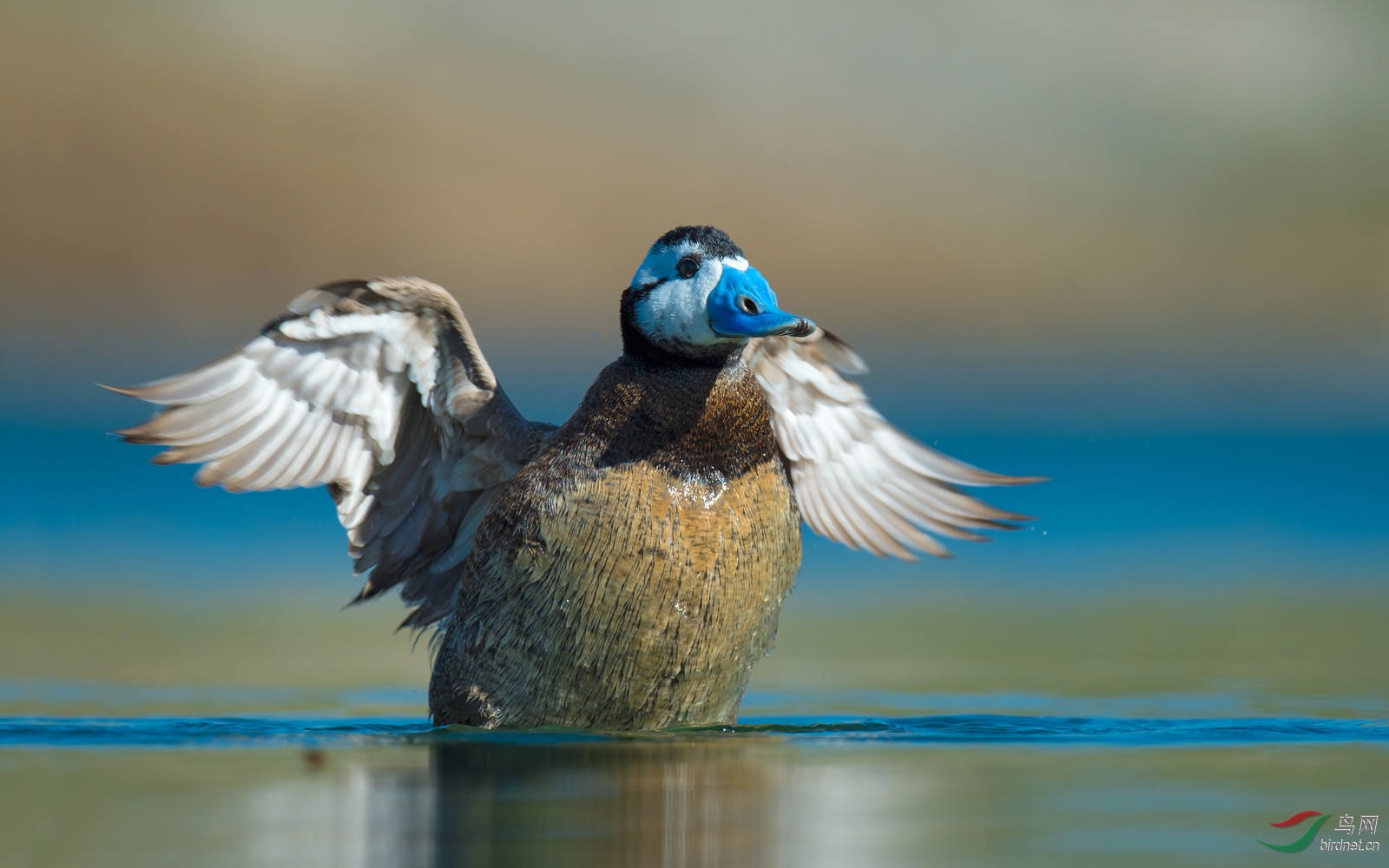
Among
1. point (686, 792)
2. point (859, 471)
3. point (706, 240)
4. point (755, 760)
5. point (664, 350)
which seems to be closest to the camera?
point (686, 792)

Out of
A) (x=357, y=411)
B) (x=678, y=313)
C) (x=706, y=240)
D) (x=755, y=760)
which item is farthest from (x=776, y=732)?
(x=357, y=411)

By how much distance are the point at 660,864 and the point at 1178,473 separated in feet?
60.6

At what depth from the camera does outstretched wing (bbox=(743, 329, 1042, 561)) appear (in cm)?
995

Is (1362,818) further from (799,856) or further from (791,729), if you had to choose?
(791,729)

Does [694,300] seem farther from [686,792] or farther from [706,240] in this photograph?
[686,792]

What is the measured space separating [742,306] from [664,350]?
0.57 meters

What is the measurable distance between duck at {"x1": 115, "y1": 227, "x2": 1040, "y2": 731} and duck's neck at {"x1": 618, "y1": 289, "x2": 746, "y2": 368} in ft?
0.04

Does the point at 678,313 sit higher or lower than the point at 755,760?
higher

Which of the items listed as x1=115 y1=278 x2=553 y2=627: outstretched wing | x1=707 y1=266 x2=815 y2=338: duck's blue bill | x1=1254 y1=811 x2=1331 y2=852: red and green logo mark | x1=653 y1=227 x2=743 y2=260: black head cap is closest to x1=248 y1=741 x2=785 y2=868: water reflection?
x1=1254 y1=811 x2=1331 y2=852: red and green logo mark

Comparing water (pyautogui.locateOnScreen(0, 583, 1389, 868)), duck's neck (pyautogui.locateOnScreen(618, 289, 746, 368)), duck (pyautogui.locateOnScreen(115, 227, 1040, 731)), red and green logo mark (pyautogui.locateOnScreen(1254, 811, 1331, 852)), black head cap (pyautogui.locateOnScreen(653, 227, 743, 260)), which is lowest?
red and green logo mark (pyautogui.locateOnScreen(1254, 811, 1331, 852))

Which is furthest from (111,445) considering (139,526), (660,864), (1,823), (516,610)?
(660,864)

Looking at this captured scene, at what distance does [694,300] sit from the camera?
8148 millimetres

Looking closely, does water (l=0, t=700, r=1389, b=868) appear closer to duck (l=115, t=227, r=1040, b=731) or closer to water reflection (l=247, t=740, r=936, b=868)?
water reflection (l=247, t=740, r=936, b=868)

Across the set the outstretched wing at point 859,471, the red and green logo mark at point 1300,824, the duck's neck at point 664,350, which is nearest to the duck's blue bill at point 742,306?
the duck's neck at point 664,350
